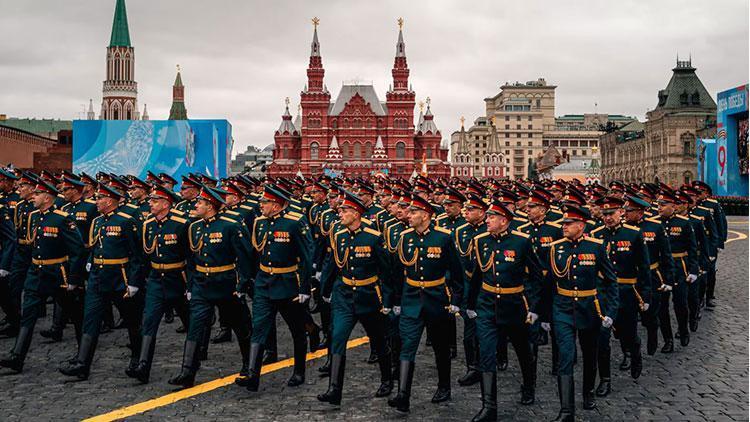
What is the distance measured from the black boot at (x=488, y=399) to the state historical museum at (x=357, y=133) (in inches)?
3352

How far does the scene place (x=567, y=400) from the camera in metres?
6.69

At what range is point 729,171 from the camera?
44094mm

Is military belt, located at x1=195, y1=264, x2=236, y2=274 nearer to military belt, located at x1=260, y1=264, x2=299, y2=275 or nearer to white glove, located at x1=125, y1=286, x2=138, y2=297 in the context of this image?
military belt, located at x1=260, y1=264, x2=299, y2=275

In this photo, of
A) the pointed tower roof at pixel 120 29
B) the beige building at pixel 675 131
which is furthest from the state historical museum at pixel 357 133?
the pointed tower roof at pixel 120 29

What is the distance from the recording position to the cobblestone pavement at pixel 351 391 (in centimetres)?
702

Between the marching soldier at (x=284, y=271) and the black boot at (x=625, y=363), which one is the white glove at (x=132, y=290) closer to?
the marching soldier at (x=284, y=271)

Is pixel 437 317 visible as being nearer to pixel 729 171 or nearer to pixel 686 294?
pixel 686 294

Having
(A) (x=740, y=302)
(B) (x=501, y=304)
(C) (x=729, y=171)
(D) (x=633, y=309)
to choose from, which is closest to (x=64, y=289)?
(B) (x=501, y=304)

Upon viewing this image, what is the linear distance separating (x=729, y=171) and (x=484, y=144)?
10932 centimetres

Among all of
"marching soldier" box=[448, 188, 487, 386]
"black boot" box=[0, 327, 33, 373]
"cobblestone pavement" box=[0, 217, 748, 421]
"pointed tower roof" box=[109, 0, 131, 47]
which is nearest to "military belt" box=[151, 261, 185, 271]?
"cobblestone pavement" box=[0, 217, 748, 421]

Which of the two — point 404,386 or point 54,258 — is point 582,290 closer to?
point 404,386

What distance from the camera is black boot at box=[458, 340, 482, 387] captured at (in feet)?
26.7

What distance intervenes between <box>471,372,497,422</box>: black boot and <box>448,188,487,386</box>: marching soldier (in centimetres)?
98

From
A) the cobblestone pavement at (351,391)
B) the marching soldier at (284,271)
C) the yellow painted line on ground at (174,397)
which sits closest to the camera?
the yellow painted line on ground at (174,397)
